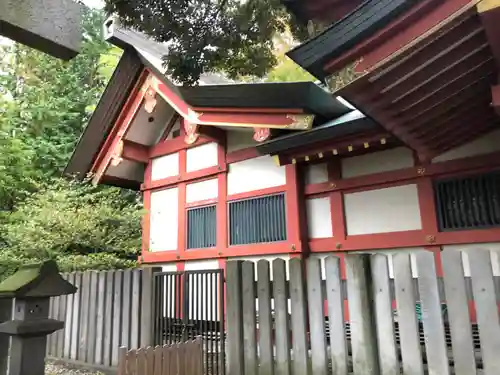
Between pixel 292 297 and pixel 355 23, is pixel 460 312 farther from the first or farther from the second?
pixel 355 23

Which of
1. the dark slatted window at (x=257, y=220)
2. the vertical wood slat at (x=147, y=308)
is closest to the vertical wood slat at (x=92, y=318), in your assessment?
the vertical wood slat at (x=147, y=308)

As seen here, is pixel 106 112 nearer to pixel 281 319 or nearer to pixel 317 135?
pixel 317 135

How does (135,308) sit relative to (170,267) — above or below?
below

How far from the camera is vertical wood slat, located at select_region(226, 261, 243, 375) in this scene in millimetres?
4048

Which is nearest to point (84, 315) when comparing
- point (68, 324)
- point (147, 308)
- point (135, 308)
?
point (68, 324)

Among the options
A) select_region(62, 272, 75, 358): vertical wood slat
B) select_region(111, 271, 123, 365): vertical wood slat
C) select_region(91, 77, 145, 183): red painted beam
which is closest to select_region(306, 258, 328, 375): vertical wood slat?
select_region(111, 271, 123, 365): vertical wood slat

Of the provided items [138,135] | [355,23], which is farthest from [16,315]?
[138,135]

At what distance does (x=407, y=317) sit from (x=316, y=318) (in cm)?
80

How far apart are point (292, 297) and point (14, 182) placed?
10.4 metres

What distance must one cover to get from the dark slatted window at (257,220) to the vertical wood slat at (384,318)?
317cm

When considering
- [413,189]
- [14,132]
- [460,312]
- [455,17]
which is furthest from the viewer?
[14,132]

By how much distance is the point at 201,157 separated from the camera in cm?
789

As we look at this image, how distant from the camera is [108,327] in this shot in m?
5.83

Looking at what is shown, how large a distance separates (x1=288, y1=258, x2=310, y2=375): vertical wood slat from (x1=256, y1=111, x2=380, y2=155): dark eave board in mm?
2066
